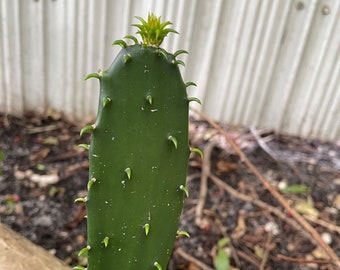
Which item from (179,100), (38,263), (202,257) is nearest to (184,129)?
(179,100)

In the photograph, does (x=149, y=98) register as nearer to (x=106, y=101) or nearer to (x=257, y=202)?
(x=106, y=101)

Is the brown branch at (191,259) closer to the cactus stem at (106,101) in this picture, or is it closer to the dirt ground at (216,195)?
the dirt ground at (216,195)

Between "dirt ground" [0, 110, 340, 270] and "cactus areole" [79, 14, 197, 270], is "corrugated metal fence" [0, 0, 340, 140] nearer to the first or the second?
"dirt ground" [0, 110, 340, 270]

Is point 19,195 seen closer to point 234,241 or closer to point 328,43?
point 234,241

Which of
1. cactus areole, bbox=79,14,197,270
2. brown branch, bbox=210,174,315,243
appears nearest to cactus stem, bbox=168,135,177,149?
cactus areole, bbox=79,14,197,270

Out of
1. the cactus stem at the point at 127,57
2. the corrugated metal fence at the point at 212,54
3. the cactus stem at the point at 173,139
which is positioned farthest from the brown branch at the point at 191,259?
the cactus stem at the point at 127,57

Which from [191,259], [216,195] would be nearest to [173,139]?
[191,259]
